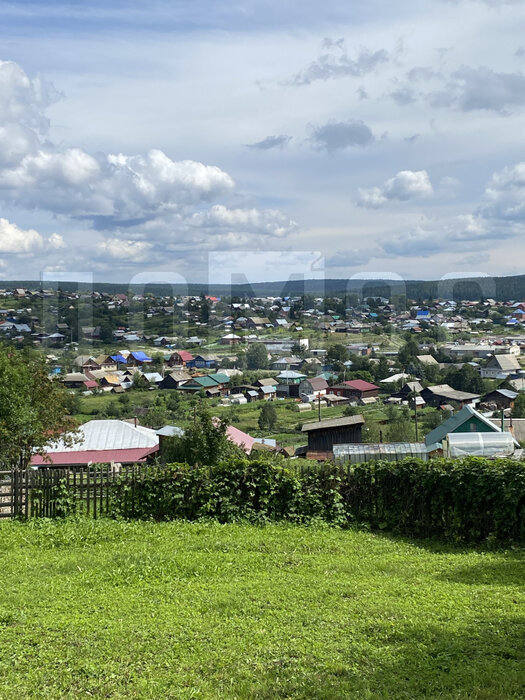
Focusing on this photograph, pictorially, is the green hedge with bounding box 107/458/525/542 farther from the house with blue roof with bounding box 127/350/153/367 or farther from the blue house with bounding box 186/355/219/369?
the house with blue roof with bounding box 127/350/153/367

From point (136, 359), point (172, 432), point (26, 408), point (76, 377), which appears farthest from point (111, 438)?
point (136, 359)

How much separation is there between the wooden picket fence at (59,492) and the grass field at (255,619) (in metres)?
1.39

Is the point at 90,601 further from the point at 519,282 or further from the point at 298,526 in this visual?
the point at 519,282

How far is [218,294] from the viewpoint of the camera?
216ft

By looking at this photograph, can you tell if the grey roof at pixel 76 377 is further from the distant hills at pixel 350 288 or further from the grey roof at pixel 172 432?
the grey roof at pixel 172 432

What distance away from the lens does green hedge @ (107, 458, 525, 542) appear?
1077cm

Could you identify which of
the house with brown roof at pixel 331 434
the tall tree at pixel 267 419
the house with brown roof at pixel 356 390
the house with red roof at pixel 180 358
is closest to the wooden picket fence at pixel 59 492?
the house with brown roof at pixel 331 434

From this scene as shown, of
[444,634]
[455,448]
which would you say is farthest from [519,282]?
[444,634]

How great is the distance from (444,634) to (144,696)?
2.63 metres

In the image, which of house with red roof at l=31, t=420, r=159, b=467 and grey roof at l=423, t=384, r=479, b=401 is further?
grey roof at l=423, t=384, r=479, b=401

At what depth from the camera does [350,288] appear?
2704 inches

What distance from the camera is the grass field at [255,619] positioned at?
4863 millimetres

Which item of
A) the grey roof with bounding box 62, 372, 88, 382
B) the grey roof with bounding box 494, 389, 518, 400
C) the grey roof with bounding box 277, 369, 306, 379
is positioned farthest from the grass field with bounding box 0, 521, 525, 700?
the grey roof with bounding box 277, 369, 306, 379

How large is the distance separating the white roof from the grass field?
66.7 ft
